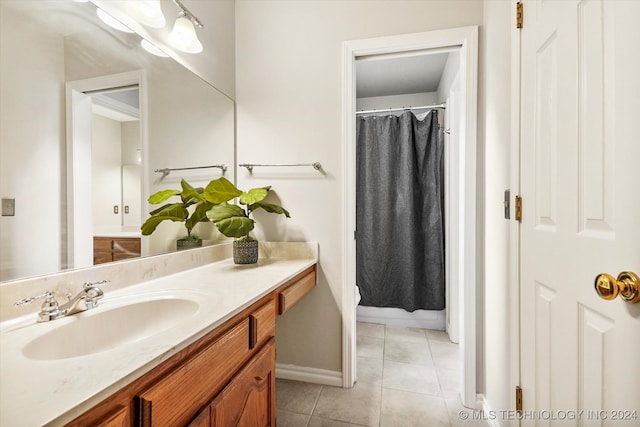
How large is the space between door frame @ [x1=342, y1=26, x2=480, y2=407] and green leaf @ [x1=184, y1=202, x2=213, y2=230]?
2.61 feet

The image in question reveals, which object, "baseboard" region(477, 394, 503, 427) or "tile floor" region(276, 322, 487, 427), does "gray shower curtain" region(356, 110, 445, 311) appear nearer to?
"tile floor" region(276, 322, 487, 427)

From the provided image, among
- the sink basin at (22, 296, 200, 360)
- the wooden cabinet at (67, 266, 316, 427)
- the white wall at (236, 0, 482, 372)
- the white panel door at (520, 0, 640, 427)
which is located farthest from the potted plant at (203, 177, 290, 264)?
the white panel door at (520, 0, 640, 427)

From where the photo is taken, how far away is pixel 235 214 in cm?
149

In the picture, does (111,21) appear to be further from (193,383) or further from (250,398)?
(250,398)

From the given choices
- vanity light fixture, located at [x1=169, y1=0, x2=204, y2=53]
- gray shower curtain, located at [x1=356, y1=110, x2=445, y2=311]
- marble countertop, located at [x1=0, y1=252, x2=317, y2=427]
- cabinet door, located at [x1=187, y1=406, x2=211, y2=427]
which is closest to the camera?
marble countertop, located at [x1=0, y1=252, x2=317, y2=427]

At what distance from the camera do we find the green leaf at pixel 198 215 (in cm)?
154

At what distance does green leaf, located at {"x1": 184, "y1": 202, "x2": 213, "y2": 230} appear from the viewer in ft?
5.04

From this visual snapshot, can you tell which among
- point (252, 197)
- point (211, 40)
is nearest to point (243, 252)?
point (252, 197)

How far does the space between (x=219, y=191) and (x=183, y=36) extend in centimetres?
77

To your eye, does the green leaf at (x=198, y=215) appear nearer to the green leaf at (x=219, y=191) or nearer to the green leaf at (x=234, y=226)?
the green leaf at (x=219, y=191)


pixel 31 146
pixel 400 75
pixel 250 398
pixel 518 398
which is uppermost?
pixel 400 75

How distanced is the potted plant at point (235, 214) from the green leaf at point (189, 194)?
0.06 meters

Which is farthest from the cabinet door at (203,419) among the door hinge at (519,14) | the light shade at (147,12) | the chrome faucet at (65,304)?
the door hinge at (519,14)

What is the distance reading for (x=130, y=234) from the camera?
3.92 feet
